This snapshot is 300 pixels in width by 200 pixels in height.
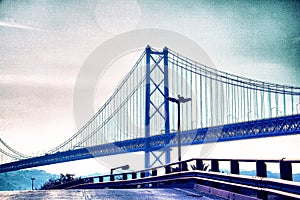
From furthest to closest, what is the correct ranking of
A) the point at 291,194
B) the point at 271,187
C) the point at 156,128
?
the point at 156,128, the point at 271,187, the point at 291,194

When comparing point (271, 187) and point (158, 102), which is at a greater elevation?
point (158, 102)

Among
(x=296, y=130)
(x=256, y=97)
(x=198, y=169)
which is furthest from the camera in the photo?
(x=256, y=97)

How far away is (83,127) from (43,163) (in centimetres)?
970

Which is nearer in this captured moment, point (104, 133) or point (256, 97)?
point (256, 97)

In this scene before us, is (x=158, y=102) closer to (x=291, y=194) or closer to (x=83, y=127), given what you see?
(x=83, y=127)

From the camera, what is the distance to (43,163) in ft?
297

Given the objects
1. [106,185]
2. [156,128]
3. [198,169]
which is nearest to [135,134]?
[156,128]

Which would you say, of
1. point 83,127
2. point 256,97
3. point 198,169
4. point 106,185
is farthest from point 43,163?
point 198,169

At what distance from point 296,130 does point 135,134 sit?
3122 cm

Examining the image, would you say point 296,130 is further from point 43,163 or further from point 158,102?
point 43,163

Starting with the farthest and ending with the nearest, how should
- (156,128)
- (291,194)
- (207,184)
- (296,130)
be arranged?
(156,128)
(296,130)
(207,184)
(291,194)

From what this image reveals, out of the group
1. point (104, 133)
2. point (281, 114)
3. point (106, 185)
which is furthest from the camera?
point (104, 133)

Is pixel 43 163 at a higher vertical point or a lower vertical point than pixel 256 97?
lower

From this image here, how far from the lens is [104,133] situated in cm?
8600
